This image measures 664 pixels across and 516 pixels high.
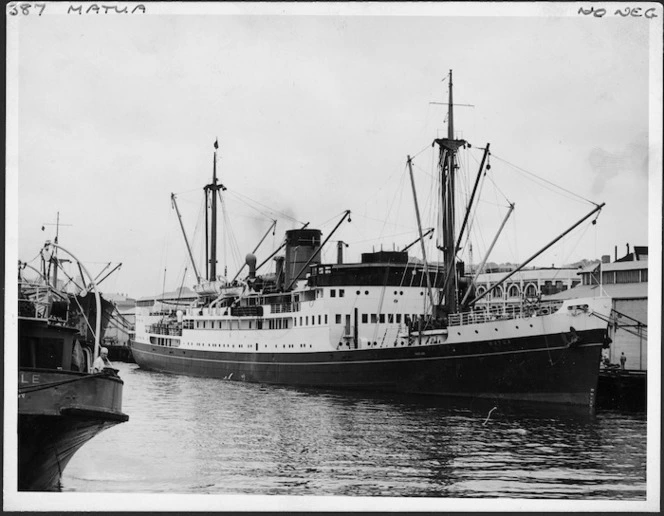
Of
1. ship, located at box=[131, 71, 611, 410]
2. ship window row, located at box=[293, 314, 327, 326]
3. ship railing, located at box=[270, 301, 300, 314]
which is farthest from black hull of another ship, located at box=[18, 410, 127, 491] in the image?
ship railing, located at box=[270, 301, 300, 314]

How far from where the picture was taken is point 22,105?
1073cm

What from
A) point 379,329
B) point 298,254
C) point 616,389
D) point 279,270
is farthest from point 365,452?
point 279,270

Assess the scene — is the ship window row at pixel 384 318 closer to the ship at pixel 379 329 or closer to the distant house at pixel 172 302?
the ship at pixel 379 329

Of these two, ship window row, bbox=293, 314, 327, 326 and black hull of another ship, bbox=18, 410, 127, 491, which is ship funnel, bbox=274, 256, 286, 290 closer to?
ship window row, bbox=293, 314, 327, 326

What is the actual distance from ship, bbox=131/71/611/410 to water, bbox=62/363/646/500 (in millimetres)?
1715

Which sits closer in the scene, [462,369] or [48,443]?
[48,443]

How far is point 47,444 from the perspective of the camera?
35.4 feet

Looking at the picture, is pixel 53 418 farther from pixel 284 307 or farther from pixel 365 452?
pixel 284 307

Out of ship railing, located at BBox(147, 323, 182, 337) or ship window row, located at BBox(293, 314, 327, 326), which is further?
ship railing, located at BBox(147, 323, 182, 337)

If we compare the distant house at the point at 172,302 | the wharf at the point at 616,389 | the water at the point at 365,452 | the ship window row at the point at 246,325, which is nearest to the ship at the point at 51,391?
the water at the point at 365,452

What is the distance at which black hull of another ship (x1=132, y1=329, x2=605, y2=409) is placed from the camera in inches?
749

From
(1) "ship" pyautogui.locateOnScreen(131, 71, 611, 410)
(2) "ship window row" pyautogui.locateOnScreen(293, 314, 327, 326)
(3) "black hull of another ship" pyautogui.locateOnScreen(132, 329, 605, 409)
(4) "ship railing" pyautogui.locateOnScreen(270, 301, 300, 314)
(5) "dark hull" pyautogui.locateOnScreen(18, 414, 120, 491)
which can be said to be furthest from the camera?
(4) "ship railing" pyautogui.locateOnScreen(270, 301, 300, 314)

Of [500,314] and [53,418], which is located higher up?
[500,314]

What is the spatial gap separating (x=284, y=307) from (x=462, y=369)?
900cm
